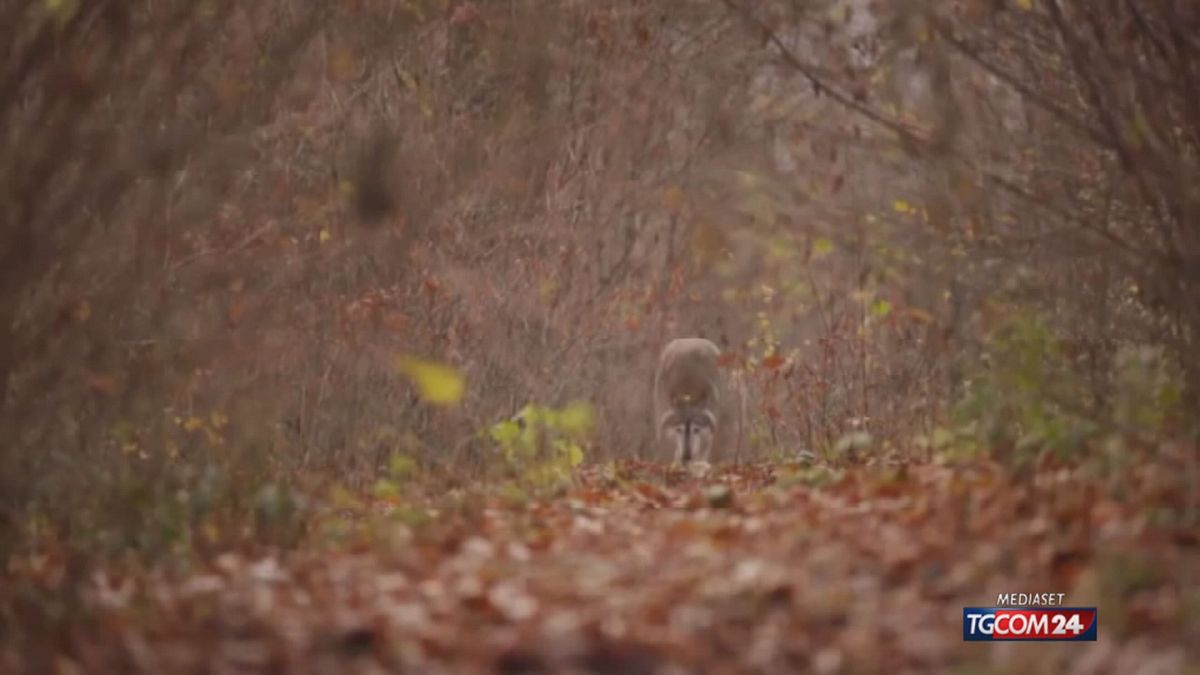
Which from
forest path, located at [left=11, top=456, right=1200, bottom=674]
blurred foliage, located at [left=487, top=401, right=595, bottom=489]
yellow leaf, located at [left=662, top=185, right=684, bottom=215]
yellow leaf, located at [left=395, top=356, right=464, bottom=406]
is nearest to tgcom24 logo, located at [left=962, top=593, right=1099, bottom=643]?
forest path, located at [left=11, top=456, right=1200, bottom=674]

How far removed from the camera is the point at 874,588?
5301 millimetres

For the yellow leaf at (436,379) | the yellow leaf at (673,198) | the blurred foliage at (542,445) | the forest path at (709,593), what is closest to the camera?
the forest path at (709,593)

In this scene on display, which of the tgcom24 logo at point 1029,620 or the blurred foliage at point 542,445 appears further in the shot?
the blurred foliage at point 542,445

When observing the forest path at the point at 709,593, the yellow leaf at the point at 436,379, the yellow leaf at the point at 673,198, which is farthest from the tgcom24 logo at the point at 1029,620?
the yellow leaf at the point at 673,198

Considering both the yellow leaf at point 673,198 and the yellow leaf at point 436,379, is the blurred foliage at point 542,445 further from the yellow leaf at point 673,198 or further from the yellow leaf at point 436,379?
the yellow leaf at point 436,379

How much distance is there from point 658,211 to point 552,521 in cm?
814

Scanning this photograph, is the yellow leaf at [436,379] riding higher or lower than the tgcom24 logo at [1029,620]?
higher

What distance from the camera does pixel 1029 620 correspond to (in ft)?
15.9

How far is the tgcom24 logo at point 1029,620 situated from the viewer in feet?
15.3

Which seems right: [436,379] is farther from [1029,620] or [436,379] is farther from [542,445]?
[542,445]

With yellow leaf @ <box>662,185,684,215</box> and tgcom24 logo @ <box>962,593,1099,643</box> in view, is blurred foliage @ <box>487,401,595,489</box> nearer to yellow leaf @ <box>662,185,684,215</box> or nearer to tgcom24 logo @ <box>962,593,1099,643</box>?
yellow leaf @ <box>662,185,684,215</box>

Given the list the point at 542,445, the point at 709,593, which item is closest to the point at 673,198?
the point at 542,445

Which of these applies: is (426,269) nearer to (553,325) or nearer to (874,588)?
(553,325)

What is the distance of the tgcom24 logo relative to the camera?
15.3ft
